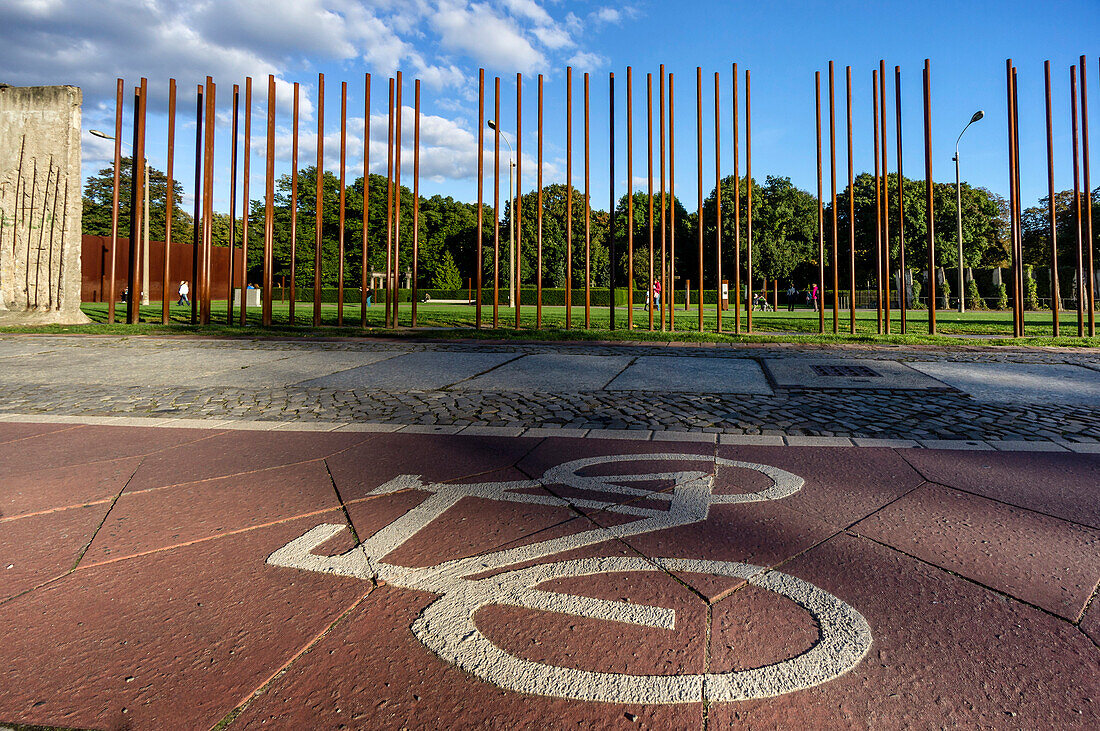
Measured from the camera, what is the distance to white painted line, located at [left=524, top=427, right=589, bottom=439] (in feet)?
15.0

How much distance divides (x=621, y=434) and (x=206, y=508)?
2588mm

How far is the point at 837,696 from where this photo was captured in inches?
62.3

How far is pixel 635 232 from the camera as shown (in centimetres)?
5462

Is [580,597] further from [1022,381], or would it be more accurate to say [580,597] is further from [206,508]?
[1022,381]

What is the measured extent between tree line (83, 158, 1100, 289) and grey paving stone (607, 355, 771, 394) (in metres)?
39.7

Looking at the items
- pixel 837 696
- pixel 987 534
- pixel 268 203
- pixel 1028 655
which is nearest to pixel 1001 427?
pixel 987 534

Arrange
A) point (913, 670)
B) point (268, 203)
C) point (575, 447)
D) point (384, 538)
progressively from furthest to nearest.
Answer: point (268, 203)
point (575, 447)
point (384, 538)
point (913, 670)

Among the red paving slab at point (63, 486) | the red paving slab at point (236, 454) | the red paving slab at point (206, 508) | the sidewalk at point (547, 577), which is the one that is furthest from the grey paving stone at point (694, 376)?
the red paving slab at point (63, 486)

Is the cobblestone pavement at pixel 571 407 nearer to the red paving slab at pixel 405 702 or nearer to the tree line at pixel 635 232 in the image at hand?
the red paving slab at pixel 405 702

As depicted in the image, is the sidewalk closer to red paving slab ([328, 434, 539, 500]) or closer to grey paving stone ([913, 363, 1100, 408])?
red paving slab ([328, 434, 539, 500])

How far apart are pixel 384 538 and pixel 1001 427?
441 centimetres

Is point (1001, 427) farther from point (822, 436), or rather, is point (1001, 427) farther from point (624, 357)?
point (624, 357)

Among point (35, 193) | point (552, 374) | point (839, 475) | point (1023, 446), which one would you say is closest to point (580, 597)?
point (839, 475)

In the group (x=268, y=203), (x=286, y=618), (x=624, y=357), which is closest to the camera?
(x=286, y=618)
